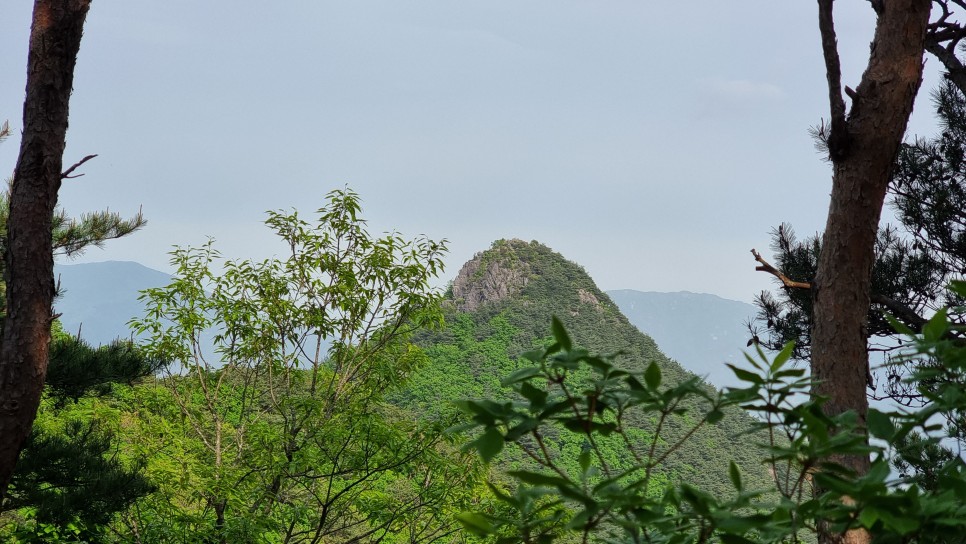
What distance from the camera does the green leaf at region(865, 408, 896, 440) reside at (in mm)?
841

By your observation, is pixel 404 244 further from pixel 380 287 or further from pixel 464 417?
pixel 464 417

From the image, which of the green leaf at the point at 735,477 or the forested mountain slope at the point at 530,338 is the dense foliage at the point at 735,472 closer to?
the green leaf at the point at 735,477

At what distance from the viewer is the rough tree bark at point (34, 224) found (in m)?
2.90

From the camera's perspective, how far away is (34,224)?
2922 millimetres

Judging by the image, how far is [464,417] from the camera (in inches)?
188

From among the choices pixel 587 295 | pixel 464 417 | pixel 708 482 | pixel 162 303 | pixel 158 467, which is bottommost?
pixel 708 482

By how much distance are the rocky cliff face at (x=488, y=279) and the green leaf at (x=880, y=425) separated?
23.9 m

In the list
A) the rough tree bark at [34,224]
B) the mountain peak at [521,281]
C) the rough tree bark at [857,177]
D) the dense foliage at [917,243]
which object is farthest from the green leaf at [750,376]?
the mountain peak at [521,281]

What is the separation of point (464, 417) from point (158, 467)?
1.78 metres

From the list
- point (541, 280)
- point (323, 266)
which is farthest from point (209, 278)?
point (541, 280)

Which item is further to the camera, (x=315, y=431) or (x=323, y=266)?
(x=323, y=266)

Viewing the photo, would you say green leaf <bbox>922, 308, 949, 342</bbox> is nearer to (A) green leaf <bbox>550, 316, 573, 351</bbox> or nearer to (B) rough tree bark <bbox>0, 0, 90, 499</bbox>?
(A) green leaf <bbox>550, 316, 573, 351</bbox>

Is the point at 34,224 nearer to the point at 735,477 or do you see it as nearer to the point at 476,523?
the point at 476,523

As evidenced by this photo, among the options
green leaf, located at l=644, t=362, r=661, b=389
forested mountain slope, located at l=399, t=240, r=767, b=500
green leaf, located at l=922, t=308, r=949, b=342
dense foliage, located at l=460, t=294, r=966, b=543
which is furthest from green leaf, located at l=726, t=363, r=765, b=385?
forested mountain slope, located at l=399, t=240, r=767, b=500
